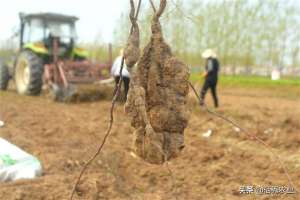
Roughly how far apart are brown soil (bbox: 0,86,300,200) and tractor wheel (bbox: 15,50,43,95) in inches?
38.4

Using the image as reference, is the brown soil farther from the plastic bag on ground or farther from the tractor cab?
the tractor cab

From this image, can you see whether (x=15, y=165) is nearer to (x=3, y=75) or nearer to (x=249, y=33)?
(x=3, y=75)

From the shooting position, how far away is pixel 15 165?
5.50m

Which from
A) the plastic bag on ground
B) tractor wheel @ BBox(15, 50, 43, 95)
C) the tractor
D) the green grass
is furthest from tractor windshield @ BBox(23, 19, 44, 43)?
the green grass

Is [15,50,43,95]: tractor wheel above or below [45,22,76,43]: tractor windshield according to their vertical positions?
below

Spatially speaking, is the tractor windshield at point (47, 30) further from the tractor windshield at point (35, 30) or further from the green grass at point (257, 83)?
the green grass at point (257, 83)

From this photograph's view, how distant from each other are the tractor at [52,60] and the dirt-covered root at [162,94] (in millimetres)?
8007

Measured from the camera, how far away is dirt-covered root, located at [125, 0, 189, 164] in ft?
11.9

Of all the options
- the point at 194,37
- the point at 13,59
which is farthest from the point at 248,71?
the point at 13,59

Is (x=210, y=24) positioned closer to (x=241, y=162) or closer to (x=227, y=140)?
(x=227, y=140)

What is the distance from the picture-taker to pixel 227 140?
8891 mm

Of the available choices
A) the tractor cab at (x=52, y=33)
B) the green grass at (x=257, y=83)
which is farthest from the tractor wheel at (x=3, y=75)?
the green grass at (x=257, y=83)

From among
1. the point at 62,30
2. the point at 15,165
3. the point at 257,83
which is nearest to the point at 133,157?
the point at 15,165

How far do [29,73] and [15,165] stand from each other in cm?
691
